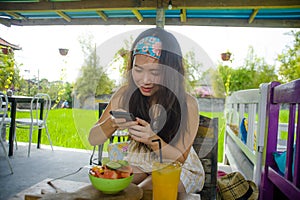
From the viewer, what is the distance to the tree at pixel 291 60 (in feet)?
12.2

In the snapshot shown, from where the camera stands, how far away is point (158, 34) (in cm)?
92

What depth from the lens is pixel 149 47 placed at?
0.92 metres

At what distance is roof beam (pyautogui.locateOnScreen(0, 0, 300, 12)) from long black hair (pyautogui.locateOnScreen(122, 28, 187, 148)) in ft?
5.11

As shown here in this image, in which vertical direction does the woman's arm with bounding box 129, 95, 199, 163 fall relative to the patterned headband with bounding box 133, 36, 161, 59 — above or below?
below

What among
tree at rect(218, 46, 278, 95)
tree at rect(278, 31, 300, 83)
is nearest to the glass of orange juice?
tree at rect(218, 46, 278, 95)

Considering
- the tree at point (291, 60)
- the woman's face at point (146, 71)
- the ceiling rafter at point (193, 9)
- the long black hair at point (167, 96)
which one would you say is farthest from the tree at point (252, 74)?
the woman's face at point (146, 71)

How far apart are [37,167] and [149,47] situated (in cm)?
272

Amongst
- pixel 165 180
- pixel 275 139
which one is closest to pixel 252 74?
pixel 275 139

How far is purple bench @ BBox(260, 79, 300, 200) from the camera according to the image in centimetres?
107

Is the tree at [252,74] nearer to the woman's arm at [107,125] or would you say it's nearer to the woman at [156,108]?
the woman at [156,108]

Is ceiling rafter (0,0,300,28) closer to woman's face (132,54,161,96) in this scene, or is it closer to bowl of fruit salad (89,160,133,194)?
woman's face (132,54,161,96)

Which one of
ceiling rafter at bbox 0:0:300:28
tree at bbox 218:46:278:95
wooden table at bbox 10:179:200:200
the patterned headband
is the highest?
ceiling rafter at bbox 0:0:300:28

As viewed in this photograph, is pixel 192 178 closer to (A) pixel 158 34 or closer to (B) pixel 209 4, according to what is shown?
(A) pixel 158 34

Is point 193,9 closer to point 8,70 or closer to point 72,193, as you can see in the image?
point 72,193
